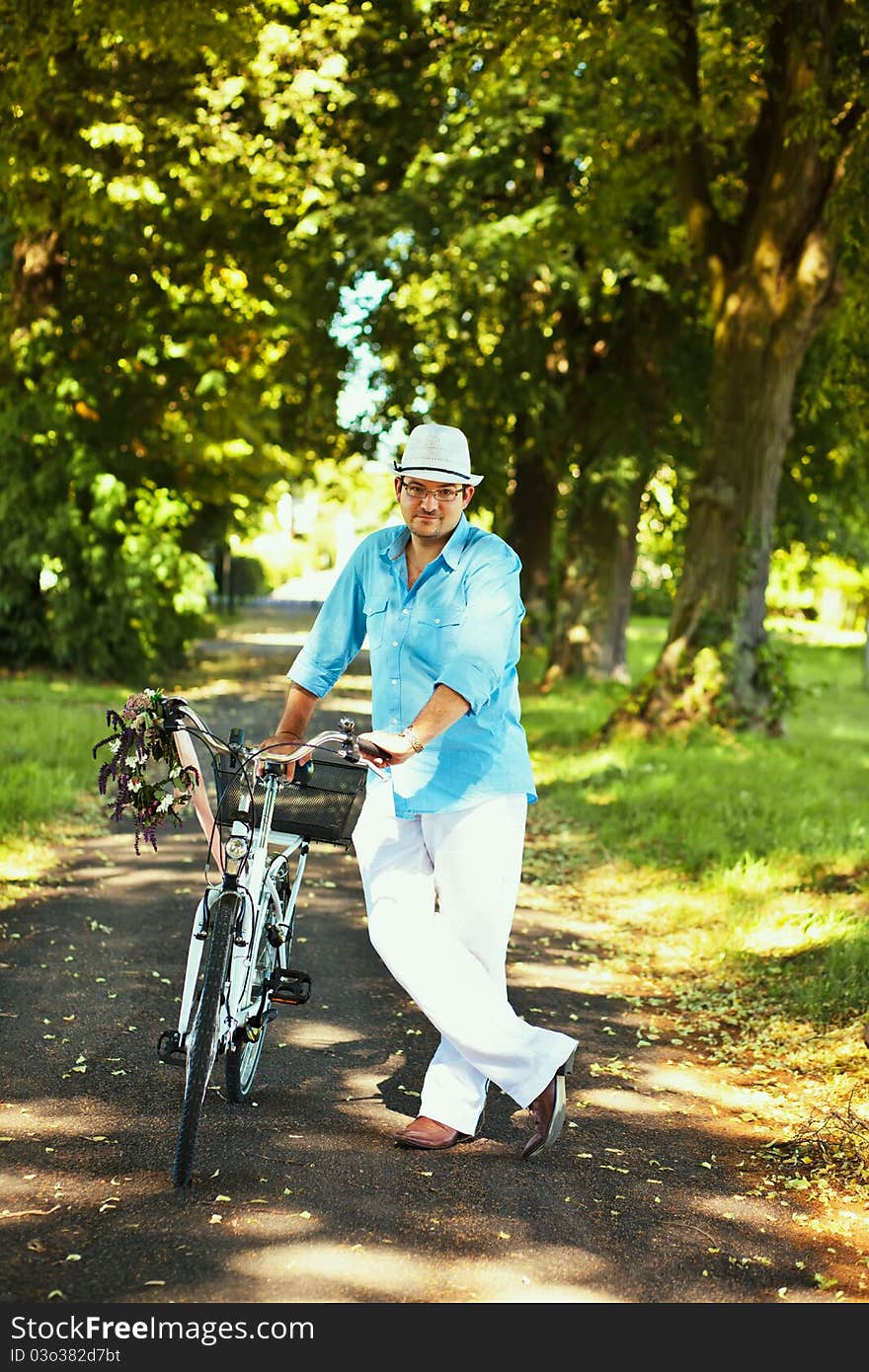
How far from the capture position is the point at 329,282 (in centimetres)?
2225

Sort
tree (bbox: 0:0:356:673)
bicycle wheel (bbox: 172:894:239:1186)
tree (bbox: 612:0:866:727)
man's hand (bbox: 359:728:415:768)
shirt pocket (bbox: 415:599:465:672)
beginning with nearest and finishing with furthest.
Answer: bicycle wheel (bbox: 172:894:239:1186), man's hand (bbox: 359:728:415:768), shirt pocket (bbox: 415:599:465:672), tree (bbox: 612:0:866:727), tree (bbox: 0:0:356:673)

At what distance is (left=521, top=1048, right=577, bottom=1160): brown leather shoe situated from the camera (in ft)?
17.1

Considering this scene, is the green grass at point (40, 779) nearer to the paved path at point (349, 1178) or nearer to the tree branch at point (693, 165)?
the paved path at point (349, 1178)

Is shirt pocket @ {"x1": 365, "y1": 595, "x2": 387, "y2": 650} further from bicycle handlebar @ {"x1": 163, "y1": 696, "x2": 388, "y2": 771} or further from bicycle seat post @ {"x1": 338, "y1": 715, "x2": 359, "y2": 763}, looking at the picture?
bicycle seat post @ {"x1": 338, "y1": 715, "x2": 359, "y2": 763}

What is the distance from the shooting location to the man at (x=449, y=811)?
5129 mm

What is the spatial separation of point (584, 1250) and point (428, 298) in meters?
19.9

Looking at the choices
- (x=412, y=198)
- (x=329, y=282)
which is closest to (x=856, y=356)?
(x=412, y=198)

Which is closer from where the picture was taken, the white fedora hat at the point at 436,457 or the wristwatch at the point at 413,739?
the wristwatch at the point at 413,739

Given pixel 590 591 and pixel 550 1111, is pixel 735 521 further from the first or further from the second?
pixel 550 1111

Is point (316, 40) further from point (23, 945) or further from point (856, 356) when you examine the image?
point (23, 945)

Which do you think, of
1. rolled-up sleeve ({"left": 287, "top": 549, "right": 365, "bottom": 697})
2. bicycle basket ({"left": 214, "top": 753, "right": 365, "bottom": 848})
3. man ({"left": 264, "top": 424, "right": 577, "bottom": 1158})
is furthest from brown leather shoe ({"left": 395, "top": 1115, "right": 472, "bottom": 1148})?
rolled-up sleeve ({"left": 287, "top": 549, "right": 365, "bottom": 697})

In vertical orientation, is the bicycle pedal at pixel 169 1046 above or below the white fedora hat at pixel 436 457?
below

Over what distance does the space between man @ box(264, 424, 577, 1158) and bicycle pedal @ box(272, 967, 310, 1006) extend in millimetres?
560

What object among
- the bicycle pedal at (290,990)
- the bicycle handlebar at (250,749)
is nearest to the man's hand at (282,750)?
the bicycle handlebar at (250,749)
